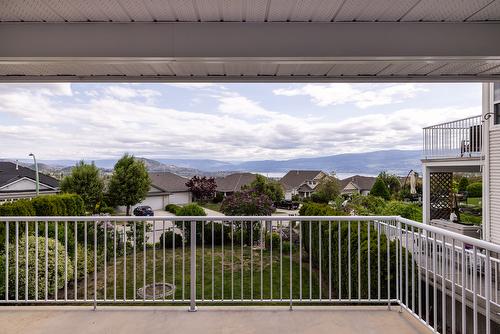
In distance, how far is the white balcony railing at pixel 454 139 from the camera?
887cm

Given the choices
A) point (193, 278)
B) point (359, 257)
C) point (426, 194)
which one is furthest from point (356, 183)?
point (193, 278)

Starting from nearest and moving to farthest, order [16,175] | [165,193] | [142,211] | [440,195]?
[440,195] → [16,175] → [142,211] → [165,193]

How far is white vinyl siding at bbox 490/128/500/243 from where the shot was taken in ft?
25.1

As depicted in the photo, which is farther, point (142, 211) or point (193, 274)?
point (142, 211)

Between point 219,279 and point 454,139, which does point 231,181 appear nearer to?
point 454,139

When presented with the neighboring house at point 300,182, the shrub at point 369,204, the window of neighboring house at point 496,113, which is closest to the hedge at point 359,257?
the window of neighboring house at point 496,113

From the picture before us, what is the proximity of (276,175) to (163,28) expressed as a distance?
21.1 m

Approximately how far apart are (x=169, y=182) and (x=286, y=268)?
2184 cm

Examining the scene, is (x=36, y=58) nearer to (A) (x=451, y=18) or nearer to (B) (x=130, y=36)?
(B) (x=130, y=36)

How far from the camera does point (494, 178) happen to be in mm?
7789

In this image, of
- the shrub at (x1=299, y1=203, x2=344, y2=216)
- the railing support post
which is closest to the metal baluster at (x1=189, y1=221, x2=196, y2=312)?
the railing support post

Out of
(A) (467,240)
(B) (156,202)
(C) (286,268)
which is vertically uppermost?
(A) (467,240)

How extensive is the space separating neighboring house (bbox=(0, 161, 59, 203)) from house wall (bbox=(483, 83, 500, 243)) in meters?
17.2

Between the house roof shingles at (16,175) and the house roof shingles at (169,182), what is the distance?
817cm
